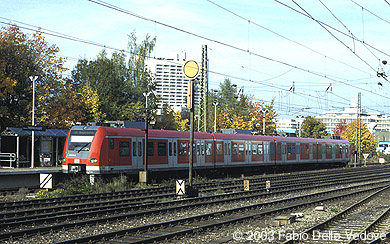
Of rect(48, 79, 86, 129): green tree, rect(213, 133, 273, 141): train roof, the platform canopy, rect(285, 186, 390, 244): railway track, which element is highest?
rect(48, 79, 86, 129): green tree

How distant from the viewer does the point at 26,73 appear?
40969 millimetres

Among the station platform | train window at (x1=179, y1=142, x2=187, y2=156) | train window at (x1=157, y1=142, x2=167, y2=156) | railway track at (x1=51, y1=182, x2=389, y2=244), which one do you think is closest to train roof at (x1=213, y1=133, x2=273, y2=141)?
train window at (x1=179, y1=142, x2=187, y2=156)

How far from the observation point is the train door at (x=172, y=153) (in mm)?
29734

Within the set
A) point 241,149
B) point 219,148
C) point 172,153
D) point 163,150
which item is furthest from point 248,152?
point 163,150

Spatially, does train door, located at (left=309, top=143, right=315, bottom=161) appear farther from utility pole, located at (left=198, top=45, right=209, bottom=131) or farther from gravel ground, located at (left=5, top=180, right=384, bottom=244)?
gravel ground, located at (left=5, top=180, right=384, bottom=244)

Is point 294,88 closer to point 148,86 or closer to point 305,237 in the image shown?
point 148,86

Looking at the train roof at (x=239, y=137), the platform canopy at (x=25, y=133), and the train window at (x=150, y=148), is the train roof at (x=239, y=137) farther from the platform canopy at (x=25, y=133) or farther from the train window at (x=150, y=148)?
the platform canopy at (x=25, y=133)

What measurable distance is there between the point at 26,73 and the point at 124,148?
18.2 m

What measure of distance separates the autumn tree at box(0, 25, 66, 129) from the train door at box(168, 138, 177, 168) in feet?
49.5

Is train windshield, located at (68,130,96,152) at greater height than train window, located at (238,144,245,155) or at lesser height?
greater

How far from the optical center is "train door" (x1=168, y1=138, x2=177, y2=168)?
29.7 meters

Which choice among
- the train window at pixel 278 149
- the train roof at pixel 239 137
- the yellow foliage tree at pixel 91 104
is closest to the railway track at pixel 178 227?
the train roof at pixel 239 137

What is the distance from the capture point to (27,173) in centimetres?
2808

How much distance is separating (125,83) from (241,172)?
22036mm
